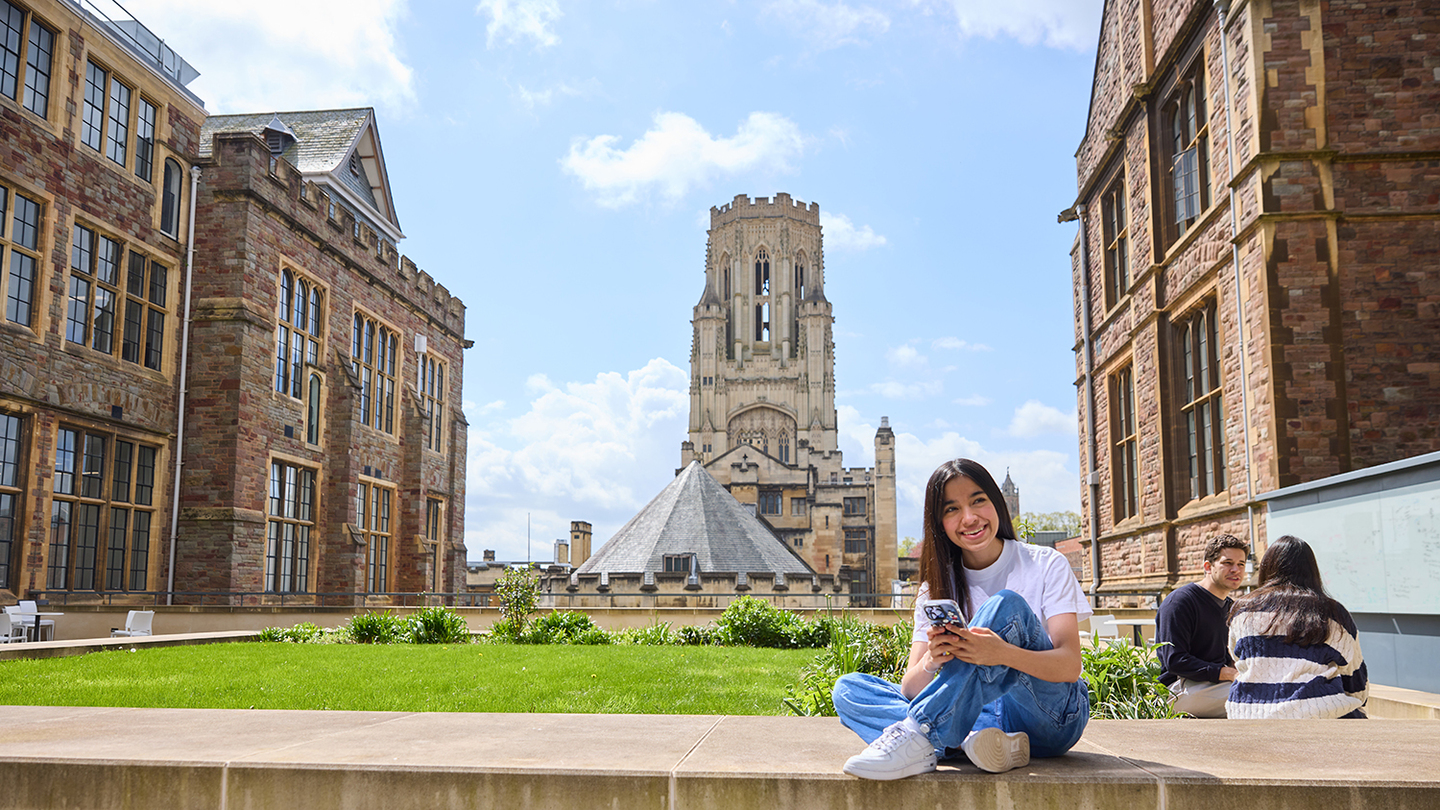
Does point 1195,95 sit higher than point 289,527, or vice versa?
point 1195,95

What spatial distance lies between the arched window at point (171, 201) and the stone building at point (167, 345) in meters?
0.03

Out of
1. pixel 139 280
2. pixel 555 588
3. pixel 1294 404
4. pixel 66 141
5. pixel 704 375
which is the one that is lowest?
pixel 555 588

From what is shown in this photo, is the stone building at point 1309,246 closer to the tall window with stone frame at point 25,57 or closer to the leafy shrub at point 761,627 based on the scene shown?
the leafy shrub at point 761,627

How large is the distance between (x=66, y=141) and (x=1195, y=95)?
64.0ft

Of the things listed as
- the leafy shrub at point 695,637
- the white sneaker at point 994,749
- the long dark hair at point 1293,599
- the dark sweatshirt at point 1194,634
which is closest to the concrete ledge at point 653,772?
the white sneaker at point 994,749

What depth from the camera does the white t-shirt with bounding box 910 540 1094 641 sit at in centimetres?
380

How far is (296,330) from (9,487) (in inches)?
332

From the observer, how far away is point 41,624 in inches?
633

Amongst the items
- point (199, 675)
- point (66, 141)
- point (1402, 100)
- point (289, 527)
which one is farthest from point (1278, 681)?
point (289, 527)

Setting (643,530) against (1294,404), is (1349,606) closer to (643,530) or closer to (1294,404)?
(1294,404)

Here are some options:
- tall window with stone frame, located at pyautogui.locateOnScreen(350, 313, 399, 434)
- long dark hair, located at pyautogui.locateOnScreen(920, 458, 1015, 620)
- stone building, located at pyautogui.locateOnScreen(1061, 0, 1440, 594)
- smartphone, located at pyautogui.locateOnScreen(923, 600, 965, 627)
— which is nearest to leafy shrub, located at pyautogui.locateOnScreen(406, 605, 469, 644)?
tall window with stone frame, located at pyautogui.locateOnScreen(350, 313, 399, 434)

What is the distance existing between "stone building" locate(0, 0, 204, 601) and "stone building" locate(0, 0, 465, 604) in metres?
0.04

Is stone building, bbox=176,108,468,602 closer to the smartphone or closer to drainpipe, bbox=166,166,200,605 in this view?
drainpipe, bbox=166,166,200,605

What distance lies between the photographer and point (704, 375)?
99.2 meters
